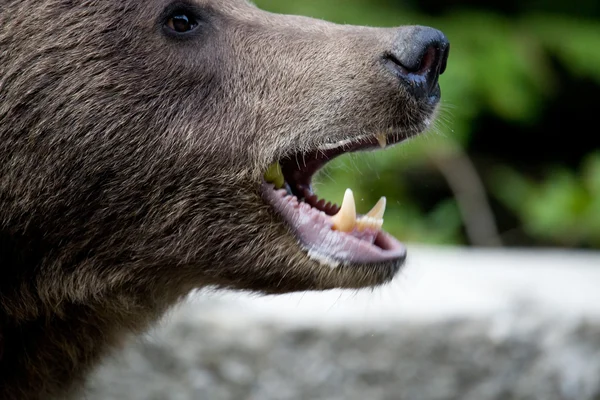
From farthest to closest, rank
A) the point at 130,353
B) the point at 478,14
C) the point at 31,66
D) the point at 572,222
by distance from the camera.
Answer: the point at 478,14
the point at 572,222
the point at 130,353
the point at 31,66

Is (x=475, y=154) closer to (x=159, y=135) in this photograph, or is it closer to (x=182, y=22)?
(x=182, y=22)

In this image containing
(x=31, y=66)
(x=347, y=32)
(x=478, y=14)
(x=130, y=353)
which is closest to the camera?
Answer: (x=31, y=66)

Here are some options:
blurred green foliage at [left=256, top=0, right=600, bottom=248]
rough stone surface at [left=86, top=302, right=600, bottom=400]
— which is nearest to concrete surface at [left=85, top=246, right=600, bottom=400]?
rough stone surface at [left=86, top=302, right=600, bottom=400]

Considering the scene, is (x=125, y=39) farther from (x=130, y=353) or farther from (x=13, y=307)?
(x=130, y=353)

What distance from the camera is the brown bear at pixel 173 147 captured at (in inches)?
106

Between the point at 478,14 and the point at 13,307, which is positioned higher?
the point at 13,307

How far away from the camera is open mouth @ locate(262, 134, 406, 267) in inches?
106

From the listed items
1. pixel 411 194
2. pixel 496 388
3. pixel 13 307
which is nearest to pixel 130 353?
pixel 13 307

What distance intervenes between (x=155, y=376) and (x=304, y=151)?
1535mm

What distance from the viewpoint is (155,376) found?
390 centimetres

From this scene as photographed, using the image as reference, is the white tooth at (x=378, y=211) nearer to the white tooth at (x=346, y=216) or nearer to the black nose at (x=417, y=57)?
the white tooth at (x=346, y=216)

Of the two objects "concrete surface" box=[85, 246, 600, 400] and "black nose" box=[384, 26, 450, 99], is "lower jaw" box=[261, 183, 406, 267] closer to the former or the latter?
"black nose" box=[384, 26, 450, 99]

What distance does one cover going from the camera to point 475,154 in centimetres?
739

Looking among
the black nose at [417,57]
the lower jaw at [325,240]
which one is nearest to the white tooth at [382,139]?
the black nose at [417,57]
